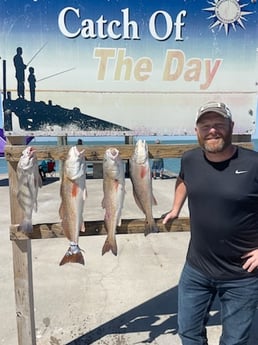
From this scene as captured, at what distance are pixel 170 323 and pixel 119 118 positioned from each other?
7.47 feet

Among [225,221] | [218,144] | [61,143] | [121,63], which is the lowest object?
[225,221]

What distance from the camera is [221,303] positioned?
8.30 feet

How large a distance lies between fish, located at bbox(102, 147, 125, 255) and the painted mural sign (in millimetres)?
553

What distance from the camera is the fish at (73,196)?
8.15 feet

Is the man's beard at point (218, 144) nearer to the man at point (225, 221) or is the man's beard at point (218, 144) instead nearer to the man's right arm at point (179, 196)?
the man at point (225, 221)

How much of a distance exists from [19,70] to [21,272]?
167 centimetres

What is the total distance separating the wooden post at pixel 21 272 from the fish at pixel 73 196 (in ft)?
1.54

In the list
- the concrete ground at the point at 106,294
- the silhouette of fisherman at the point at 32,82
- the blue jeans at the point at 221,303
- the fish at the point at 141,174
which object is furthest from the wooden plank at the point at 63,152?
the concrete ground at the point at 106,294

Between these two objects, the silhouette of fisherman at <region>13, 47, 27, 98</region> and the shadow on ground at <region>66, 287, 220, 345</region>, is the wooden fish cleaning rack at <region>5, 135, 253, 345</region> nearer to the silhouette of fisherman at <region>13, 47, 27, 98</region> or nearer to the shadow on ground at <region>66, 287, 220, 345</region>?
the silhouette of fisherman at <region>13, 47, 27, 98</region>

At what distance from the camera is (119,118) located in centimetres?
302

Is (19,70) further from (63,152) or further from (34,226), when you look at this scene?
(34,226)

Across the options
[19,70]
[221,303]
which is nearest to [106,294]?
[221,303]

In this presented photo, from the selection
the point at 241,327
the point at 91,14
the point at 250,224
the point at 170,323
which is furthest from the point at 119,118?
the point at 170,323

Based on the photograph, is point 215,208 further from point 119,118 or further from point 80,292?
point 80,292
